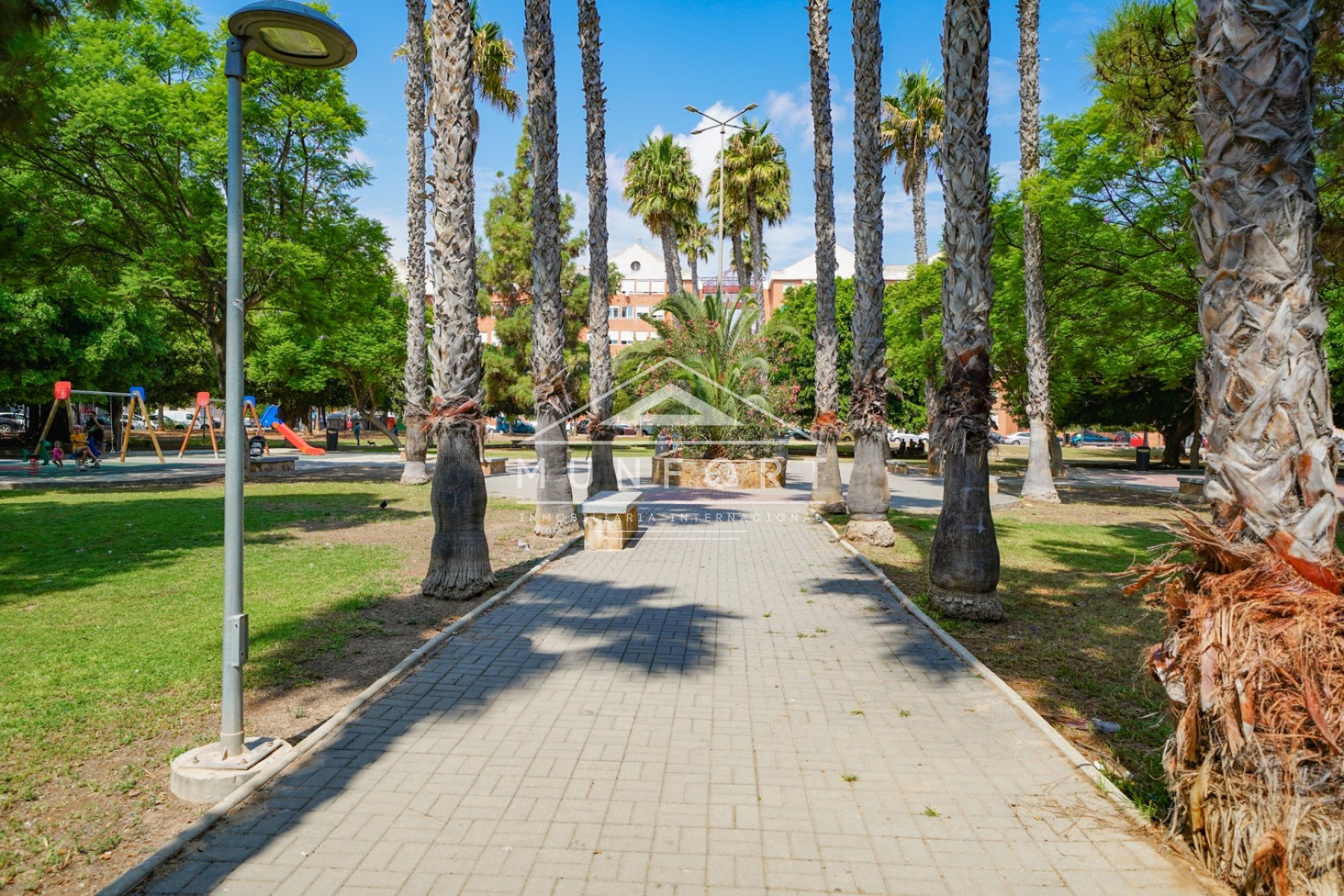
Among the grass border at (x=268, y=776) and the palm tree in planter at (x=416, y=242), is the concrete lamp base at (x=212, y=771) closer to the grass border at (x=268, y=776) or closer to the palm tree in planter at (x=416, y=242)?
the grass border at (x=268, y=776)

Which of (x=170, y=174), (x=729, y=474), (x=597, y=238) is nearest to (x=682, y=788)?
(x=597, y=238)

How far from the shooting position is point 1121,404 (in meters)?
34.2

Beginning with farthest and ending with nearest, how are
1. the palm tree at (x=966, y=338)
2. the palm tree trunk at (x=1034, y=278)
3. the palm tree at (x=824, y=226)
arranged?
the palm tree trunk at (x=1034, y=278)
the palm tree at (x=824, y=226)
the palm tree at (x=966, y=338)

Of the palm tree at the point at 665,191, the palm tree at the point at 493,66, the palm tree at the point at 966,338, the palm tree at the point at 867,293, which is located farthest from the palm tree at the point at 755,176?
the palm tree at the point at 966,338

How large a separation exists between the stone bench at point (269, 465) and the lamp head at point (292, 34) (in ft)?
75.0

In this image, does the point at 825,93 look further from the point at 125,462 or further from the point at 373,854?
the point at 125,462

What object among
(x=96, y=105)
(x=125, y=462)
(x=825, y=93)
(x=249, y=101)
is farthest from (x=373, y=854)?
(x=125, y=462)

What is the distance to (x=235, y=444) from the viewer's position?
4309 mm

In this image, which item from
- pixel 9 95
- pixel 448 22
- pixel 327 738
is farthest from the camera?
pixel 9 95

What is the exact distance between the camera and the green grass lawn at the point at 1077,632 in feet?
16.3

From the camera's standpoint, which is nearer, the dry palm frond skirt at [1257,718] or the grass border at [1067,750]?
the dry palm frond skirt at [1257,718]

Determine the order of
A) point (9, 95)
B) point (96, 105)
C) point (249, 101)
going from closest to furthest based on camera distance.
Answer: point (9, 95) < point (96, 105) < point (249, 101)

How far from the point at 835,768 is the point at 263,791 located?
10.4 ft

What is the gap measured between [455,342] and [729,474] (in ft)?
45.6
